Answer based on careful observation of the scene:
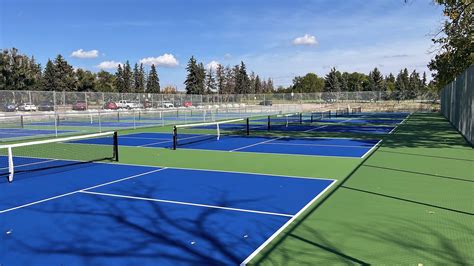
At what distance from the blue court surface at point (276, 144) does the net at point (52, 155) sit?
166 centimetres

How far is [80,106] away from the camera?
33.2 m

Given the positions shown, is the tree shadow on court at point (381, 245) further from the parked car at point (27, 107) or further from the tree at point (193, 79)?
the tree at point (193, 79)

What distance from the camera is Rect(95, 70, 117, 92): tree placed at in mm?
93081

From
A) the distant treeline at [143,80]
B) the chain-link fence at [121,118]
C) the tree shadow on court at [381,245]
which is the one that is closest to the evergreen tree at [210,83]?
the distant treeline at [143,80]

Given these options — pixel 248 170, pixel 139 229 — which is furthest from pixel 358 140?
pixel 139 229

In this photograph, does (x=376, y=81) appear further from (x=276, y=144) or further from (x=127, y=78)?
(x=276, y=144)

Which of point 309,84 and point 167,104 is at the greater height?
point 309,84

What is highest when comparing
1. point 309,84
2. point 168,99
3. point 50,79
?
point 309,84

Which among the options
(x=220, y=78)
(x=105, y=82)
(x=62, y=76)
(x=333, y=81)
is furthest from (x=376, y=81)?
(x=62, y=76)

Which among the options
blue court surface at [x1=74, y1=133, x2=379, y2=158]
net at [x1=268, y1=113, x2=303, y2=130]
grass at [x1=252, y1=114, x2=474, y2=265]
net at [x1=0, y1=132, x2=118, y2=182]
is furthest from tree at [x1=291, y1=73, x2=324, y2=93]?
grass at [x1=252, y1=114, x2=474, y2=265]

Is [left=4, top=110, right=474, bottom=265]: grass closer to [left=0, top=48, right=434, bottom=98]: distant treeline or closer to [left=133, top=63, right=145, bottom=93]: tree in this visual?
[left=0, top=48, right=434, bottom=98]: distant treeline

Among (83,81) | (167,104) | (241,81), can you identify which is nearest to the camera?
(167,104)

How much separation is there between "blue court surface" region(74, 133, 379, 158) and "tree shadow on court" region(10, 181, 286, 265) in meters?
7.83

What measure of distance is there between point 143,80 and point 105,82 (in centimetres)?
1111
